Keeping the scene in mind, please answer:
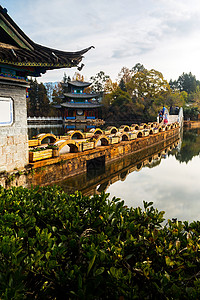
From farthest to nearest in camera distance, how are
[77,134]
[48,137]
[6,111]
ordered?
1. [77,134]
2. [48,137]
3. [6,111]

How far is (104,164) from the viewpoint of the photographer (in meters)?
15.3

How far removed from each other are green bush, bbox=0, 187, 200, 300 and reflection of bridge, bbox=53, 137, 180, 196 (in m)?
7.62

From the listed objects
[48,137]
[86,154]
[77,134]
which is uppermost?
[77,134]

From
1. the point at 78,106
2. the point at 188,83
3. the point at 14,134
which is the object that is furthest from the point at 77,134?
the point at 188,83

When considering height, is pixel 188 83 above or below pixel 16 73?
above

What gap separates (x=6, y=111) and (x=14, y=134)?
93 cm

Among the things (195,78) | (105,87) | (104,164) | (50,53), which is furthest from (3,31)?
(195,78)

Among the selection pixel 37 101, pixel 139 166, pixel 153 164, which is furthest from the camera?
pixel 37 101

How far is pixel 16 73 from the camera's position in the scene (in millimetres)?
8109

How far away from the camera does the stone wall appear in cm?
790

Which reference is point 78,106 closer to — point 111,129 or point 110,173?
point 111,129

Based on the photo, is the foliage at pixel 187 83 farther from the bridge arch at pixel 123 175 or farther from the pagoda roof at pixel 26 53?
the pagoda roof at pixel 26 53

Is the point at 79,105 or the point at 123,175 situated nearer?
the point at 123,175

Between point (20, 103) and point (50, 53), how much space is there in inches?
89.3
